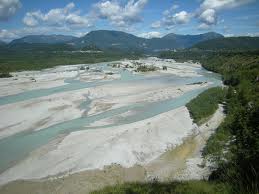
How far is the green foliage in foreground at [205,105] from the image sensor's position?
37.1m

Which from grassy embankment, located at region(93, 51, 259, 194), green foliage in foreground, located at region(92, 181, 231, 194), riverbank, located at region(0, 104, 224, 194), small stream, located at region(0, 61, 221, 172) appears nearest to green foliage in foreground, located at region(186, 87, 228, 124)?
grassy embankment, located at region(93, 51, 259, 194)

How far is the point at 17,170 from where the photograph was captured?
73.9 feet

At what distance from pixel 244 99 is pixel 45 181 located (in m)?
29.2

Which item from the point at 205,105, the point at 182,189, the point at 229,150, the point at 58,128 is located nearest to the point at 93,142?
the point at 58,128

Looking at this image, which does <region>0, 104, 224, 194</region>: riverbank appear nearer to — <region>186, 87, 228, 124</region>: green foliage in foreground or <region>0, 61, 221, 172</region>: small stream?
<region>0, 61, 221, 172</region>: small stream

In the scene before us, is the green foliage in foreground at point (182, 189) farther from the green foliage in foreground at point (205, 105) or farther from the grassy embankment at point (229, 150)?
the green foliage in foreground at point (205, 105)

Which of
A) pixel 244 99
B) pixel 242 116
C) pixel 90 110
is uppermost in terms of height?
pixel 242 116

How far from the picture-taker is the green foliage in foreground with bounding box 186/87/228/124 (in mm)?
37131

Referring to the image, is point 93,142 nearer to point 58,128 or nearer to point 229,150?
point 58,128

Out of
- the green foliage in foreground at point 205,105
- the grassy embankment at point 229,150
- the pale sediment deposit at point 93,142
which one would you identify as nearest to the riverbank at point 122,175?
the pale sediment deposit at point 93,142

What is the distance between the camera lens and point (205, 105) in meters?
41.3

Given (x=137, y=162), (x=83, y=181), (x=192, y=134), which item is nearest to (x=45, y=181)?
(x=83, y=181)

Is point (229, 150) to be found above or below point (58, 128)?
above

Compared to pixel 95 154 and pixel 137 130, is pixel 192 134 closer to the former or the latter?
pixel 137 130
